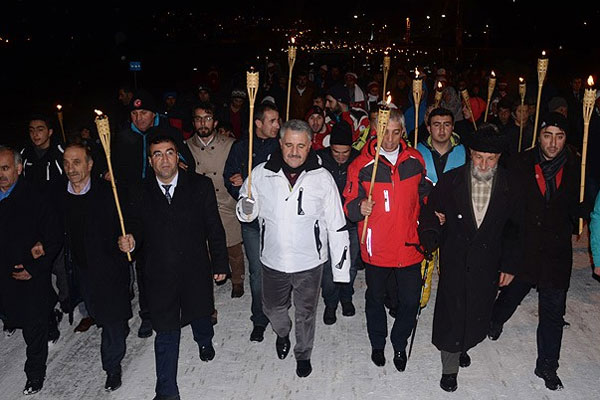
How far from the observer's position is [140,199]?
4422 mm

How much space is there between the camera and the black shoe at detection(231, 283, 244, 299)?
6.57m

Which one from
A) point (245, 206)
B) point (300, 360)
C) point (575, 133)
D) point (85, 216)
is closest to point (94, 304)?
point (85, 216)

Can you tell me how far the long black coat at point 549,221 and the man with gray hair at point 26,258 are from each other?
3.88 meters

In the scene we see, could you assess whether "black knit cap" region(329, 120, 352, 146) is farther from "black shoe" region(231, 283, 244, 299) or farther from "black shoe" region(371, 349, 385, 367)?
"black shoe" region(231, 283, 244, 299)

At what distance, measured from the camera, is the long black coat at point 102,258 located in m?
4.54

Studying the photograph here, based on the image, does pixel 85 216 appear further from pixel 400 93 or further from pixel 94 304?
pixel 400 93

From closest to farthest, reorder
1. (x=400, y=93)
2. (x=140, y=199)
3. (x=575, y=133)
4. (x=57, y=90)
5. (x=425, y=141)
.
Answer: (x=140, y=199)
(x=425, y=141)
(x=575, y=133)
(x=400, y=93)
(x=57, y=90)

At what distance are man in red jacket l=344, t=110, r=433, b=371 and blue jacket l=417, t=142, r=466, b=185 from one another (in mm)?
506

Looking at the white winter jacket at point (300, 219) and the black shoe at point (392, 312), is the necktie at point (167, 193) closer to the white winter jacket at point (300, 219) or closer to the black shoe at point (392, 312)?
the white winter jacket at point (300, 219)

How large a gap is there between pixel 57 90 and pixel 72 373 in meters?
18.8

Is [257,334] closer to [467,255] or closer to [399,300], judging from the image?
[399,300]

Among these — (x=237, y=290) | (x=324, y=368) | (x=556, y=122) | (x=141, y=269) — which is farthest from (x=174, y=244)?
(x=556, y=122)

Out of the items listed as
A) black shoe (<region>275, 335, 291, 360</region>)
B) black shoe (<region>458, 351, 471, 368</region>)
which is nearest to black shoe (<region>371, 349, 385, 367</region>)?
black shoe (<region>458, 351, 471, 368</region>)

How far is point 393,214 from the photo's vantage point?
477 cm
